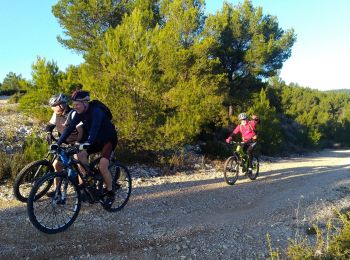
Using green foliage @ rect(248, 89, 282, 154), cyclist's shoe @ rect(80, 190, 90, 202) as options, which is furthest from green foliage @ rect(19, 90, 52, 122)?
green foliage @ rect(248, 89, 282, 154)

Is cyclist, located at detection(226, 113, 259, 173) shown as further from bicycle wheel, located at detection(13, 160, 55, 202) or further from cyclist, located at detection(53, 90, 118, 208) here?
bicycle wheel, located at detection(13, 160, 55, 202)

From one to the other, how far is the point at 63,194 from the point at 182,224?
1.94 metres

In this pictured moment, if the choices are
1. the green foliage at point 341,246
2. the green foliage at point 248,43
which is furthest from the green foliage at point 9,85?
the green foliage at point 341,246

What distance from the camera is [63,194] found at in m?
4.88

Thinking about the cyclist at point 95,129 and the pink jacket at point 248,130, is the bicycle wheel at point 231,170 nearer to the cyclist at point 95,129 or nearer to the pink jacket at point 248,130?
the pink jacket at point 248,130

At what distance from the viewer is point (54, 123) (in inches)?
242

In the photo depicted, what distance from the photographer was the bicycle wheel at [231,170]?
9.45 metres

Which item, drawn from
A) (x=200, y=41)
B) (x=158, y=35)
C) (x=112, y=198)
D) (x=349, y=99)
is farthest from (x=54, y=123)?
(x=349, y=99)

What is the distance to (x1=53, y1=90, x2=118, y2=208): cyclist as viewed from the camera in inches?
204

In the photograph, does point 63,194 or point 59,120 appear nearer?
point 63,194

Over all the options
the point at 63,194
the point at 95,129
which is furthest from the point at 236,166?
the point at 63,194

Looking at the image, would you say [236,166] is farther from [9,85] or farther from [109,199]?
[9,85]

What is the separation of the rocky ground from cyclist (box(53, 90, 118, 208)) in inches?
33.1

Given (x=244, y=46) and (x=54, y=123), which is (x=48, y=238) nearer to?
(x=54, y=123)
